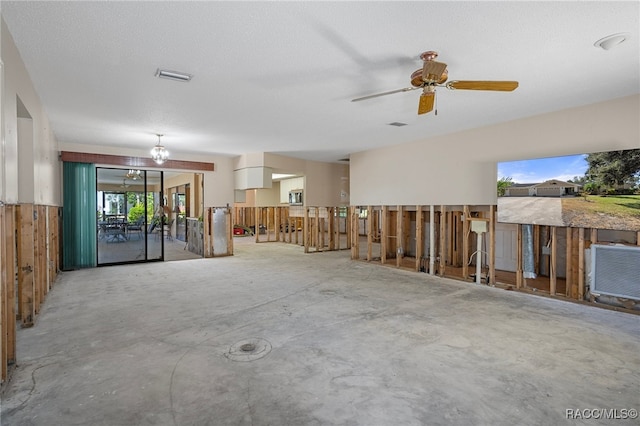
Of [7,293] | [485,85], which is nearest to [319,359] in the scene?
[7,293]

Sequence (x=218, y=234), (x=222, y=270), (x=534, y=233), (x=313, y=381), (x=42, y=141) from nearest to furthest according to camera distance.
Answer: (x=313, y=381), (x=42, y=141), (x=534, y=233), (x=222, y=270), (x=218, y=234)

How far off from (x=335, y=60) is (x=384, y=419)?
3035 mm

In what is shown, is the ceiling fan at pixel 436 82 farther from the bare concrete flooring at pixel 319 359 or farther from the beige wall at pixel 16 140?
the beige wall at pixel 16 140

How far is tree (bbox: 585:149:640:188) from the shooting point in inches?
155

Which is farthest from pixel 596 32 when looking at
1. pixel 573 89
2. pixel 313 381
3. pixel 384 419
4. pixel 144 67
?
pixel 144 67

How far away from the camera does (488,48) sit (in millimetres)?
2859

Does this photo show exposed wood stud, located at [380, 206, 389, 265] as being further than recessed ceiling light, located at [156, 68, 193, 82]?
Yes

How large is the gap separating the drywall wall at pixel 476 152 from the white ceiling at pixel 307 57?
0.30 m

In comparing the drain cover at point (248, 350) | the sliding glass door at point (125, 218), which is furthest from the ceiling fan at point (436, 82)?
the sliding glass door at point (125, 218)

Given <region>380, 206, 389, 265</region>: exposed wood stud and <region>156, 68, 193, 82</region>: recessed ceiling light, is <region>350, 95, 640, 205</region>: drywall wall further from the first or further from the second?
<region>156, 68, 193, 82</region>: recessed ceiling light

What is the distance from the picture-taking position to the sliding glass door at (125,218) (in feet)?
30.8

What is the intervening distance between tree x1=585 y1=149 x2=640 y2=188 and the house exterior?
0.24 meters

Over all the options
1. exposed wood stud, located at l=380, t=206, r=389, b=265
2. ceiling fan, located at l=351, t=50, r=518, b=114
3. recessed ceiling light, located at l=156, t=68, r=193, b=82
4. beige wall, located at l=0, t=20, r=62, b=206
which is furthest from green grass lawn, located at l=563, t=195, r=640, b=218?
beige wall, located at l=0, t=20, r=62, b=206

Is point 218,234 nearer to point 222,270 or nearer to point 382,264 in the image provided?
point 222,270
